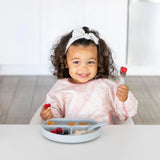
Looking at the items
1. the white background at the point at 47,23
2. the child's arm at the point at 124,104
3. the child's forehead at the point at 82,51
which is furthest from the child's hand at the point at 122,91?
the white background at the point at 47,23

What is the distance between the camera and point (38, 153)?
0.98 metres

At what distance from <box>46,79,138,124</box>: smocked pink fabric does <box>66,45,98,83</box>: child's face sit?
0.05 m

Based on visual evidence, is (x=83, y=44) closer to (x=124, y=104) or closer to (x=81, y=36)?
(x=81, y=36)

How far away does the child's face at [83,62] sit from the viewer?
1496mm

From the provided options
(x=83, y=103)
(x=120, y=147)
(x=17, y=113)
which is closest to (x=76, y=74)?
(x=83, y=103)

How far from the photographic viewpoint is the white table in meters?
0.97

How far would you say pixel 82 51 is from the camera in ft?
4.92

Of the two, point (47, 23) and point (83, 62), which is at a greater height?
point (83, 62)

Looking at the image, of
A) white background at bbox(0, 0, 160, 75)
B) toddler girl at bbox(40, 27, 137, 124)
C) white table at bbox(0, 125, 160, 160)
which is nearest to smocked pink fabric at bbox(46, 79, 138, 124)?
toddler girl at bbox(40, 27, 137, 124)

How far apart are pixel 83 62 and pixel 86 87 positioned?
12 cm

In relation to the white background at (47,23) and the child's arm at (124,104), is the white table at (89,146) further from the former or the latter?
the white background at (47,23)

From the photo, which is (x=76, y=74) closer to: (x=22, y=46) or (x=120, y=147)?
(x=120, y=147)

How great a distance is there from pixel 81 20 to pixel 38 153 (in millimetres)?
2968

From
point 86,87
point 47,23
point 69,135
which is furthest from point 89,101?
point 47,23
